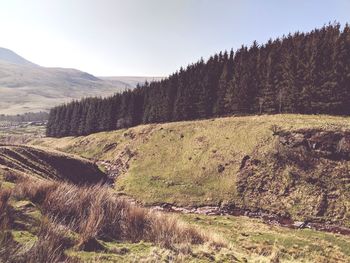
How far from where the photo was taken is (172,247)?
1292cm

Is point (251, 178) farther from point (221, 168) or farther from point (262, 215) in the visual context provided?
point (262, 215)

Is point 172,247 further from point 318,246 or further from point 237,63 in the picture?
point 237,63

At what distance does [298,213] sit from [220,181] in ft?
46.9

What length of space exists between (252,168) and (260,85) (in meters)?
26.2

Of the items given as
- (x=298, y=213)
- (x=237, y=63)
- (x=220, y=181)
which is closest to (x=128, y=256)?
(x=298, y=213)

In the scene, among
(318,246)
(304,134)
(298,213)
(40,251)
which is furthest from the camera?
(304,134)

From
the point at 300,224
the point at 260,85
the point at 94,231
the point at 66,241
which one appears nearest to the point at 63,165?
the point at 300,224

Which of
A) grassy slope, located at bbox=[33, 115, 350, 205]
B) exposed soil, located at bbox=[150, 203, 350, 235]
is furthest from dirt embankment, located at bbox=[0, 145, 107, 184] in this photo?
exposed soil, located at bbox=[150, 203, 350, 235]

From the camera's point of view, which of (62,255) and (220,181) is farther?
(220,181)

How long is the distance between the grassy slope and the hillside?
0.49 feet

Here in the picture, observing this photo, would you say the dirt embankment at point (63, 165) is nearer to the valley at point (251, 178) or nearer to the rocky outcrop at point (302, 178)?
the valley at point (251, 178)

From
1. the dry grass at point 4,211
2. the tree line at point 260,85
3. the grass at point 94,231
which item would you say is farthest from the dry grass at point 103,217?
the tree line at point 260,85

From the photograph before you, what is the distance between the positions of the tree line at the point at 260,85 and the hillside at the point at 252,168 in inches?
215

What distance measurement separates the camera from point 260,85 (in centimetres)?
7275
